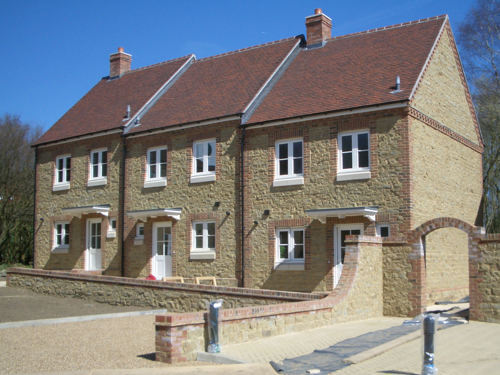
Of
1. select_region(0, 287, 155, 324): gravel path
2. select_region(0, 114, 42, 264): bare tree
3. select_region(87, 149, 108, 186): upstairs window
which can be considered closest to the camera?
select_region(0, 287, 155, 324): gravel path

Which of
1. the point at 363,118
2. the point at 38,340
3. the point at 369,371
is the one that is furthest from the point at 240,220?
the point at 369,371

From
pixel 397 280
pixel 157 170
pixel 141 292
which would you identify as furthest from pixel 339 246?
pixel 157 170

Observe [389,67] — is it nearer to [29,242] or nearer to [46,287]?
[46,287]

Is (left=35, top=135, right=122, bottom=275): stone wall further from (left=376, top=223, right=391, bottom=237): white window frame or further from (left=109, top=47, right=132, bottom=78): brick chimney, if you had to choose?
(left=376, top=223, right=391, bottom=237): white window frame

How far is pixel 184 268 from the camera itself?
21.2 metres

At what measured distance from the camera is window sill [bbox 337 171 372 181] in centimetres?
1747

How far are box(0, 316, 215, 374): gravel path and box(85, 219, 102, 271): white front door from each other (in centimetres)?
970

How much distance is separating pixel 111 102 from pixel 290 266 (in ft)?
44.8

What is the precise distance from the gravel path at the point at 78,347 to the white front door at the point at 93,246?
970 cm

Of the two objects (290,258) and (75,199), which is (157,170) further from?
(290,258)

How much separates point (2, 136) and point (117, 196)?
17.1 m

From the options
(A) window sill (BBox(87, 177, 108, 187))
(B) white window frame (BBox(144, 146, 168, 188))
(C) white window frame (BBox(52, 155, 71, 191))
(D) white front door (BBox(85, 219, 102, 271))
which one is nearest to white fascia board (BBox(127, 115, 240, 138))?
(B) white window frame (BBox(144, 146, 168, 188))

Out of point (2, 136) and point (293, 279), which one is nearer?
point (293, 279)

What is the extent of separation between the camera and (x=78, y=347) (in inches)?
436
